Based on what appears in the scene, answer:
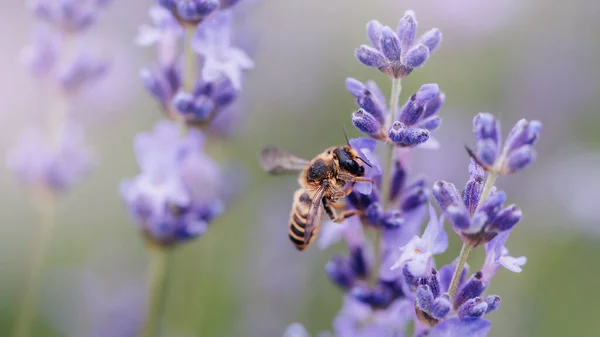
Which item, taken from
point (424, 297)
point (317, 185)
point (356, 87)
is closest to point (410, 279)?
point (424, 297)

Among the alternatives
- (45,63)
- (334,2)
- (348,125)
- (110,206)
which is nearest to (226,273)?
(110,206)


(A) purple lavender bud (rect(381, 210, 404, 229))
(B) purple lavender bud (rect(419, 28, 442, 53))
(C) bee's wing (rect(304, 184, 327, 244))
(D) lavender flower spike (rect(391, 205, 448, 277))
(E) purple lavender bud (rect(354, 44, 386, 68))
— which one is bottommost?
(C) bee's wing (rect(304, 184, 327, 244))

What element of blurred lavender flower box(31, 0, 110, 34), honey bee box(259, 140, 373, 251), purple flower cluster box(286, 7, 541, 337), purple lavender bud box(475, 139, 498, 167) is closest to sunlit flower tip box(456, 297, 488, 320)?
purple flower cluster box(286, 7, 541, 337)

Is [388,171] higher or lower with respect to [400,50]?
lower

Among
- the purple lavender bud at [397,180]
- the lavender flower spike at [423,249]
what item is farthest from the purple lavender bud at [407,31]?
the lavender flower spike at [423,249]

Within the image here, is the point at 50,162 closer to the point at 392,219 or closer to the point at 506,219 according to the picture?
the point at 392,219

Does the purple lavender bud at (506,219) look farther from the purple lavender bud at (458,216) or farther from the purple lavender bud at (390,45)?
the purple lavender bud at (390,45)

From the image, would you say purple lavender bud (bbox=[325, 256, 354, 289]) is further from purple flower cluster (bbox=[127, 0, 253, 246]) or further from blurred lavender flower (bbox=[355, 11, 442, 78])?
blurred lavender flower (bbox=[355, 11, 442, 78])
